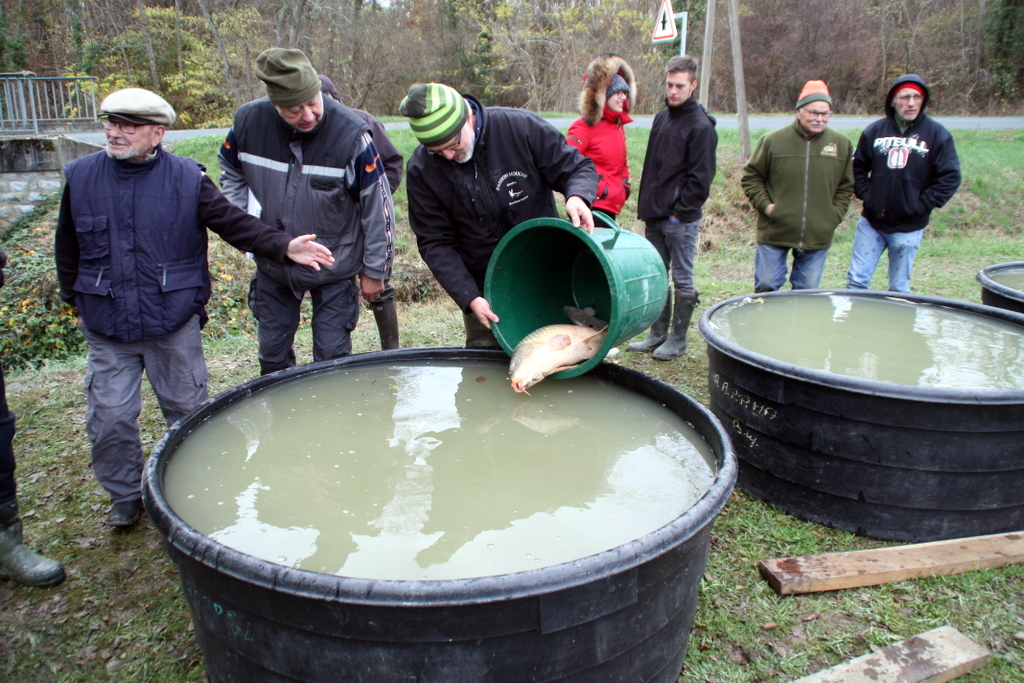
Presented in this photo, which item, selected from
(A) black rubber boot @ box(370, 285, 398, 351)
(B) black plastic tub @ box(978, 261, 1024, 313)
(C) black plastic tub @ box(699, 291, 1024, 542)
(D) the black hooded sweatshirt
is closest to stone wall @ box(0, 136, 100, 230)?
(A) black rubber boot @ box(370, 285, 398, 351)

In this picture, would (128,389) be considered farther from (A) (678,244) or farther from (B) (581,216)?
(A) (678,244)

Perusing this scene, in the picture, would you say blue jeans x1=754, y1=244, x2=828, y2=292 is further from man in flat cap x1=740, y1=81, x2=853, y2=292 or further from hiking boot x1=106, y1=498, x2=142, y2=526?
hiking boot x1=106, y1=498, x2=142, y2=526

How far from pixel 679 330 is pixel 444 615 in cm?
368

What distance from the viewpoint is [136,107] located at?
7.71ft

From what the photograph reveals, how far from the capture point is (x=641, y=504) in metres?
1.82

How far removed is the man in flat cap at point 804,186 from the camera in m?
4.40

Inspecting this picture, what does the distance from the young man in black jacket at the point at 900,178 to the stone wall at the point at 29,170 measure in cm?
936

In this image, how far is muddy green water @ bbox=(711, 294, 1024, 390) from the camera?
2670 mm

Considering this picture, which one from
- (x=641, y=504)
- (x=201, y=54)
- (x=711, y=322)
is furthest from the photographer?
(x=201, y=54)

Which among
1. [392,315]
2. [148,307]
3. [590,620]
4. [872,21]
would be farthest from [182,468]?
[872,21]

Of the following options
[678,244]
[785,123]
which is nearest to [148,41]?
[785,123]

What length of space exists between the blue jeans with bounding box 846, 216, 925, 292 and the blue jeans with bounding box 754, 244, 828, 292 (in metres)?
0.22

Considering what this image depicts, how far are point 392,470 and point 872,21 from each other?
1084 inches

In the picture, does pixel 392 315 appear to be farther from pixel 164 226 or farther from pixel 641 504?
pixel 641 504
